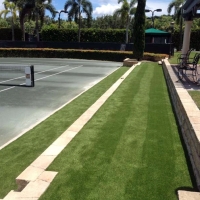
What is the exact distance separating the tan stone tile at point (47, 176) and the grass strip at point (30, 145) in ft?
1.87

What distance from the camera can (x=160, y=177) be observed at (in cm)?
406

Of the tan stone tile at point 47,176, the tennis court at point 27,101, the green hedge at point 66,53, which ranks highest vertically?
the green hedge at point 66,53

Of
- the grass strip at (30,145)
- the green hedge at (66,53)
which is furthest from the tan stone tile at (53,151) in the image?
the green hedge at (66,53)

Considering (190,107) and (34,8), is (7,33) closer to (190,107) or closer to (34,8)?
(34,8)

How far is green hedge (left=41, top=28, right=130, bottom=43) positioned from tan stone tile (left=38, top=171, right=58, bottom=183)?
44238mm

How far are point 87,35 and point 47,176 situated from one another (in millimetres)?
45616

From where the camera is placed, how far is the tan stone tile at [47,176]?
4034mm

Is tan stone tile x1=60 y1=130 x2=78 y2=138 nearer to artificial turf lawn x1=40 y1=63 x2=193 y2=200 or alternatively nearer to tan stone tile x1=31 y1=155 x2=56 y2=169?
artificial turf lawn x1=40 y1=63 x2=193 y2=200

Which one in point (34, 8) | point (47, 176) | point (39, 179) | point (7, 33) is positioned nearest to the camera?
point (39, 179)

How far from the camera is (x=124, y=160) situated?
15.4 feet

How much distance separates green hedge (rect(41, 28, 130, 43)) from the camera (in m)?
46.7

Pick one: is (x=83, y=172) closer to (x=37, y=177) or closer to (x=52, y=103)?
(x=37, y=177)

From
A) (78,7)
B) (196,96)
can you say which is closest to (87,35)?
(78,7)

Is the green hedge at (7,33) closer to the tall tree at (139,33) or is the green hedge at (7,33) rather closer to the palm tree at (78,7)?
the palm tree at (78,7)
